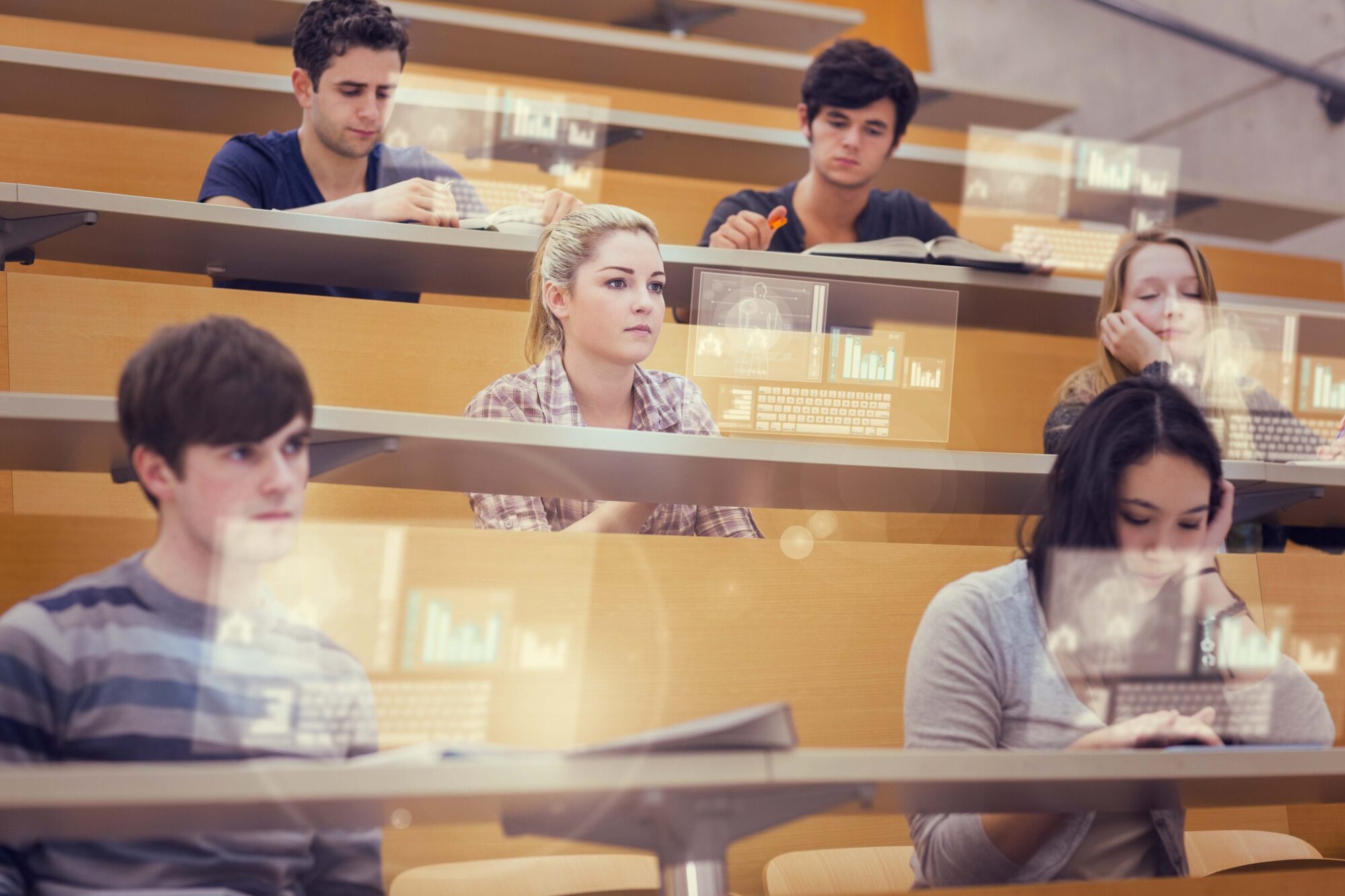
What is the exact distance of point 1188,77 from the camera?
3.05 metres

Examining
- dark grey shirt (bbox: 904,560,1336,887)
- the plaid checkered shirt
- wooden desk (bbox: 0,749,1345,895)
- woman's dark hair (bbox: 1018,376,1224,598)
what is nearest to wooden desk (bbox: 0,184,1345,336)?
the plaid checkered shirt

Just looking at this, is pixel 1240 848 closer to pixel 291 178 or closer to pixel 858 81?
pixel 858 81

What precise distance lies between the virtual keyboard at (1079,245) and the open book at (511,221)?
77 cm

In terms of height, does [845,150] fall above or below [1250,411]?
above

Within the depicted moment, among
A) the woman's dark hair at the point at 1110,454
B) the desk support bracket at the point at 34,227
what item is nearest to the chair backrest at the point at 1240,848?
the woman's dark hair at the point at 1110,454

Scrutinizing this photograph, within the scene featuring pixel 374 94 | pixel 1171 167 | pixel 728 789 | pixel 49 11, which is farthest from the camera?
pixel 49 11

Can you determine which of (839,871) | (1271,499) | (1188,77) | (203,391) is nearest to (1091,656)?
(839,871)

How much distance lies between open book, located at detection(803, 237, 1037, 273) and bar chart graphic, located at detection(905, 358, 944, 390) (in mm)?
296

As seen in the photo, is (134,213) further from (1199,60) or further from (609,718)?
(1199,60)

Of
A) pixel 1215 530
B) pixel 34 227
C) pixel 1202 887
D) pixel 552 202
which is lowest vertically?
pixel 1202 887

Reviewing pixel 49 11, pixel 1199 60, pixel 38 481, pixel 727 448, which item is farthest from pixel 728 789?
pixel 1199 60

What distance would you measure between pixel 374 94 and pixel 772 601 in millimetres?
961

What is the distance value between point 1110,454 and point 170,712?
71 centimetres

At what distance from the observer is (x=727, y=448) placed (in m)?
1.13
